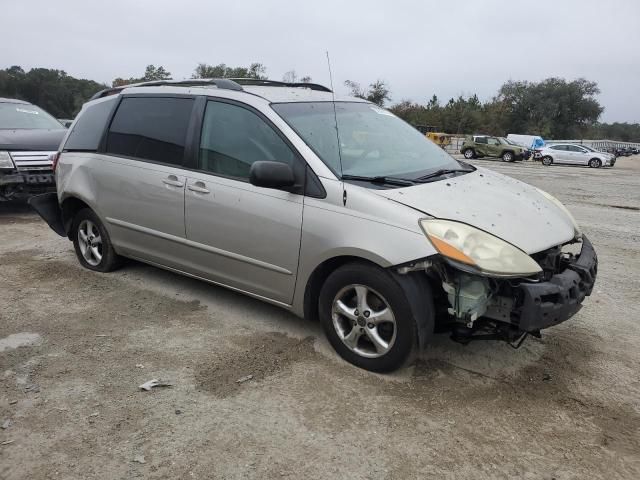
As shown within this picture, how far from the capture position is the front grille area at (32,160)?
311 inches

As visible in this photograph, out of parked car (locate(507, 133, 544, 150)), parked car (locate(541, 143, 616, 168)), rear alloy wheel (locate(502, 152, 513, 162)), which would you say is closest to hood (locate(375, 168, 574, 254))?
rear alloy wheel (locate(502, 152, 513, 162))

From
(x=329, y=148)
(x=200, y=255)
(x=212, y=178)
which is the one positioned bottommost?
(x=200, y=255)

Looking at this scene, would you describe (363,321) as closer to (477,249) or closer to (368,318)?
(368,318)

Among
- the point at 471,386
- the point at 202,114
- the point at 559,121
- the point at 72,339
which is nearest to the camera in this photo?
the point at 471,386

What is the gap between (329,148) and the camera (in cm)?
374

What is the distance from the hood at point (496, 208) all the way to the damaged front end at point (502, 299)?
18 cm

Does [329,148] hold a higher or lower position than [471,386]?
higher

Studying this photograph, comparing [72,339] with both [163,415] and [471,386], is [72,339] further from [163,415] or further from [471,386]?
[471,386]

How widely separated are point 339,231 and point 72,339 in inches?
83.0

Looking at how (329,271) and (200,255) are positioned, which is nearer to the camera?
(329,271)

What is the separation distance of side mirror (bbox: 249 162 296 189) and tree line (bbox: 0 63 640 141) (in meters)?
48.6

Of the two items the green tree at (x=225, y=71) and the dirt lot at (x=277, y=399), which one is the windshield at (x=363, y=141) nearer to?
the dirt lot at (x=277, y=399)

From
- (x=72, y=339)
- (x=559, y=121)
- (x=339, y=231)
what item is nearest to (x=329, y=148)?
(x=339, y=231)

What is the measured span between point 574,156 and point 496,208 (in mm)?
33224
